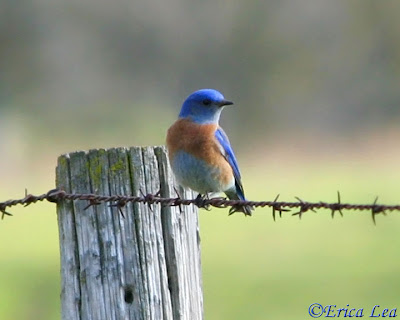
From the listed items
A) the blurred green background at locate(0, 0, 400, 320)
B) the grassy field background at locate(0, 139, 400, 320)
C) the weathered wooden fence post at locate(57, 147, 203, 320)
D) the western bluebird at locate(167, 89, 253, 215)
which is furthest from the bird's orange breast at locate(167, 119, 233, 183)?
the blurred green background at locate(0, 0, 400, 320)

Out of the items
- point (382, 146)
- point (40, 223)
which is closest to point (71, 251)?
point (40, 223)

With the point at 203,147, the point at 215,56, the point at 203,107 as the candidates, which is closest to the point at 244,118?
the point at 215,56

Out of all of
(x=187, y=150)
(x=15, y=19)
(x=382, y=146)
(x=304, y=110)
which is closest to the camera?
(x=187, y=150)

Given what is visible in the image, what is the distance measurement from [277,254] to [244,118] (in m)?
16.5

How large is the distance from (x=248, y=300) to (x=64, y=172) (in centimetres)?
1005

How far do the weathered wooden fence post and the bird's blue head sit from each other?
213cm

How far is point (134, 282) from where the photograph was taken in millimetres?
5016

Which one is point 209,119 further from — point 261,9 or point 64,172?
point 261,9

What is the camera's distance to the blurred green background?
1681 cm

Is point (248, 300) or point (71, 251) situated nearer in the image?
point (71, 251)

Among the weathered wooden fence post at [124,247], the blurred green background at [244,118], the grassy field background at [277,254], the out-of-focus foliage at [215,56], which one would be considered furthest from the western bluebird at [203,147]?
the out-of-focus foliage at [215,56]

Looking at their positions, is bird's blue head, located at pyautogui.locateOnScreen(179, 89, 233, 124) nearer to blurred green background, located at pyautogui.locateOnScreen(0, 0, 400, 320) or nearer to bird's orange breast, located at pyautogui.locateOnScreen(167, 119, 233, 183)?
bird's orange breast, located at pyautogui.locateOnScreen(167, 119, 233, 183)

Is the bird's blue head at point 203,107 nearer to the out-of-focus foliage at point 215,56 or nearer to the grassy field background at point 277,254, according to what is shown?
the grassy field background at point 277,254

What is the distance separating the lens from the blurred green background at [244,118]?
1681cm
